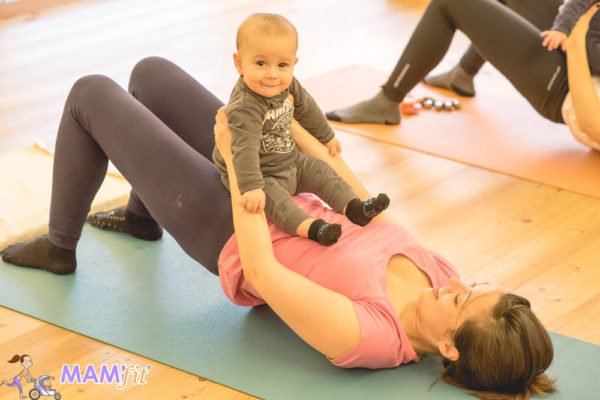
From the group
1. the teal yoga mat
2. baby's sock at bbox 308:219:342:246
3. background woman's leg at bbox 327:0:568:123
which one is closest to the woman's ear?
the teal yoga mat

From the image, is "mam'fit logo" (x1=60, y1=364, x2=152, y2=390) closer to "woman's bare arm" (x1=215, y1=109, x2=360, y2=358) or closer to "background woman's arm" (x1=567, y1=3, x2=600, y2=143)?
"woman's bare arm" (x1=215, y1=109, x2=360, y2=358)

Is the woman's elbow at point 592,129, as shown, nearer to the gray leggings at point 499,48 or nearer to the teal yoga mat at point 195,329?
the gray leggings at point 499,48

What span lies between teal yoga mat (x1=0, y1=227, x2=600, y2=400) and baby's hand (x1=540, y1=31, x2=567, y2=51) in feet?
4.58

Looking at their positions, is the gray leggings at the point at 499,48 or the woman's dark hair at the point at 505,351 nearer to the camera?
the woman's dark hair at the point at 505,351

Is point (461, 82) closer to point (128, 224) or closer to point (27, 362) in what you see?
point (128, 224)

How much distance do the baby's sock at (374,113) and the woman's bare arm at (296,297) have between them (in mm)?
1959

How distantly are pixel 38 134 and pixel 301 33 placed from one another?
2105mm

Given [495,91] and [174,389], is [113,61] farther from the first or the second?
[174,389]

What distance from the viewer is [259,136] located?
2168 mm

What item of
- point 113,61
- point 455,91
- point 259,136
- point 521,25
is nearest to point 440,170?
point 521,25

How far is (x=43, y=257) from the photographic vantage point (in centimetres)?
270

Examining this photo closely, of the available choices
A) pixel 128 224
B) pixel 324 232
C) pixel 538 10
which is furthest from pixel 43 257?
pixel 538 10

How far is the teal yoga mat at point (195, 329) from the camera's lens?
7.25 feet

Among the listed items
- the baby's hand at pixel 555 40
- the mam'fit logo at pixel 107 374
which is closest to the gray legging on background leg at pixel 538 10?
the baby's hand at pixel 555 40
